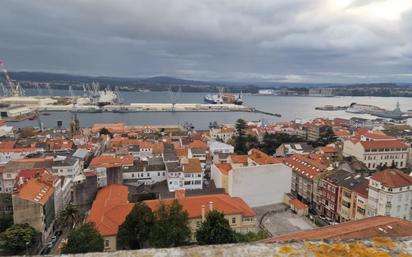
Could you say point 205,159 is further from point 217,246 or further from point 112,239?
point 217,246

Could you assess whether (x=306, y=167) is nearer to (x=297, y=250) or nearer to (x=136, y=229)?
(x=136, y=229)

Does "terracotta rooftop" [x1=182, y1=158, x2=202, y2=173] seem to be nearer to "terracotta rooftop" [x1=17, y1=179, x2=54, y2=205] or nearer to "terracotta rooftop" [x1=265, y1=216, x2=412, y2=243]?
"terracotta rooftop" [x1=17, y1=179, x2=54, y2=205]

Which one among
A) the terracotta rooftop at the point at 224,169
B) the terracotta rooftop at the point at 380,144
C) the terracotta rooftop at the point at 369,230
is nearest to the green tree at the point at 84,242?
the terracotta rooftop at the point at 369,230

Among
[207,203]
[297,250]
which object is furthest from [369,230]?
[297,250]

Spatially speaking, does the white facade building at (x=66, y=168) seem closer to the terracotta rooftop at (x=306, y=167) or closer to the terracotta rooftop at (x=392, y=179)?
the terracotta rooftop at (x=306, y=167)

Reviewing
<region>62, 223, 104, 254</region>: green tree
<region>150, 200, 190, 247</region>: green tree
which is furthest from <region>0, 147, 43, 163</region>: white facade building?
<region>150, 200, 190, 247</region>: green tree

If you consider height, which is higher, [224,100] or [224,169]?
[224,100]

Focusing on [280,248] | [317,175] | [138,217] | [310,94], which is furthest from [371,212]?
[310,94]
